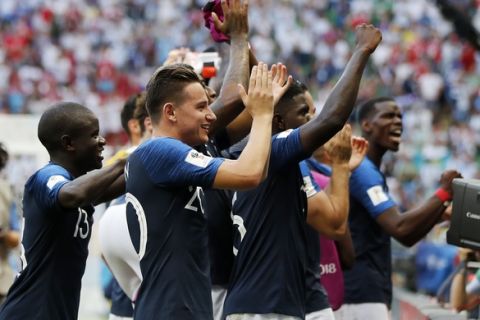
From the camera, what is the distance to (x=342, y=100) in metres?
5.69

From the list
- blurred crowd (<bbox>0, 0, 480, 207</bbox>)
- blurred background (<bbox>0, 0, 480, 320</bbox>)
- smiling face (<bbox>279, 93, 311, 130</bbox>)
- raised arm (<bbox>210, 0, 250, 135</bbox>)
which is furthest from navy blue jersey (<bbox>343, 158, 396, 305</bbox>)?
blurred crowd (<bbox>0, 0, 480, 207</bbox>)

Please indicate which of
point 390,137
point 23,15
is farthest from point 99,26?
point 390,137

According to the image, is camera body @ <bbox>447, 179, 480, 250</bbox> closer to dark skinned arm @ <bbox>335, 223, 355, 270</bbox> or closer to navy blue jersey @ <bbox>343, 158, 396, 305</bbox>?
dark skinned arm @ <bbox>335, 223, 355, 270</bbox>

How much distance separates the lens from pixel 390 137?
27.8 ft

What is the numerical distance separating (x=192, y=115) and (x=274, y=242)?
814 mm

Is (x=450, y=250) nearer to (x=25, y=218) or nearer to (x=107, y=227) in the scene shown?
(x=107, y=227)

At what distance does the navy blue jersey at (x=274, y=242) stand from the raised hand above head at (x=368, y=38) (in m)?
0.59

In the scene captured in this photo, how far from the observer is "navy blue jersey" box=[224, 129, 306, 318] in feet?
18.6

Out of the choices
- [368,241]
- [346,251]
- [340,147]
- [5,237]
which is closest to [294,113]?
[340,147]

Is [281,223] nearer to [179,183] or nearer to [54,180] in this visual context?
[179,183]

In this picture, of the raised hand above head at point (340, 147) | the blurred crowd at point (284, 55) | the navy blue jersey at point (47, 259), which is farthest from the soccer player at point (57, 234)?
the blurred crowd at point (284, 55)

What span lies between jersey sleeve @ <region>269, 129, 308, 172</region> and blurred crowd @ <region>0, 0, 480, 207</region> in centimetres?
1838

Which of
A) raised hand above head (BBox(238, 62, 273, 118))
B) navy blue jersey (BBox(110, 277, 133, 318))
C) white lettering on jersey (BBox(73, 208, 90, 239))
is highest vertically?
raised hand above head (BBox(238, 62, 273, 118))

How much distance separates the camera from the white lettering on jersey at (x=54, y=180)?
5695mm
